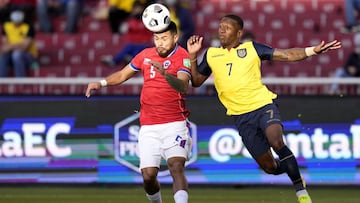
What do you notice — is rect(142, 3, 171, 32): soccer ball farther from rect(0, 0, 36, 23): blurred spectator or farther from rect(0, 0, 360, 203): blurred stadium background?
rect(0, 0, 36, 23): blurred spectator

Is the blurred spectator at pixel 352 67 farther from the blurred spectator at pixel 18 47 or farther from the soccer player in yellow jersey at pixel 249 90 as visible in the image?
the soccer player in yellow jersey at pixel 249 90

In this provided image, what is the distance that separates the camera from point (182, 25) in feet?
75.7

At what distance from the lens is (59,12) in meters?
25.2

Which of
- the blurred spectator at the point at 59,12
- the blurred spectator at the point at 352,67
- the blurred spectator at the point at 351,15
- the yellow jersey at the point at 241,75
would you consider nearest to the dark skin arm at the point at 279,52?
the yellow jersey at the point at 241,75

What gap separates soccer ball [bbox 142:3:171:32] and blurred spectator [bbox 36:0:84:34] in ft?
38.1

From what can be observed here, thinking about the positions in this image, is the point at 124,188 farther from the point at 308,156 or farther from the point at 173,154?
the point at 173,154

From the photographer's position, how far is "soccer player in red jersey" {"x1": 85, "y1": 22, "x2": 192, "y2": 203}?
12.9m

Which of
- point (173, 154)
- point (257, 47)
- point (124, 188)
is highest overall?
point (257, 47)

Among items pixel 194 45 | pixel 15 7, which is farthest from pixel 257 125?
pixel 15 7

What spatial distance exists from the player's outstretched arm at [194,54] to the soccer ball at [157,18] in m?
0.61

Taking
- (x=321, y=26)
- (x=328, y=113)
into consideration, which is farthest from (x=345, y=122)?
(x=321, y=26)

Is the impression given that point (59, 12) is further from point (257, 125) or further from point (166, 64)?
point (166, 64)

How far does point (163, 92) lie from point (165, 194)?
4.24 metres

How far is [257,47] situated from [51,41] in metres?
11.3
